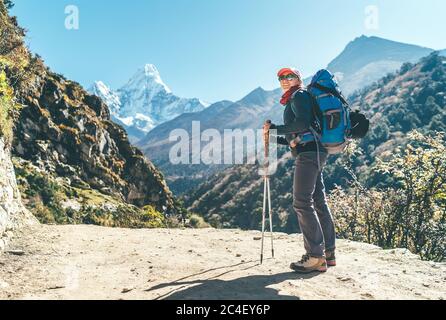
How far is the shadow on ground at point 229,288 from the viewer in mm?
4961

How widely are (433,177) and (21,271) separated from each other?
17.2 m

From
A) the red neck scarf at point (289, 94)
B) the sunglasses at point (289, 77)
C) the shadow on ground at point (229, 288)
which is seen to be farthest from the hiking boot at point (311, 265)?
the sunglasses at point (289, 77)

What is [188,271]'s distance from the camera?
21.5 ft

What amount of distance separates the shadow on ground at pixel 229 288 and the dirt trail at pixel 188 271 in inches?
0.5

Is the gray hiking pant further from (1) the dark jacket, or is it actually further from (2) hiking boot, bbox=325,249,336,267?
(2) hiking boot, bbox=325,249,336,267

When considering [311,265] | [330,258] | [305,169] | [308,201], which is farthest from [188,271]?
[305,169]

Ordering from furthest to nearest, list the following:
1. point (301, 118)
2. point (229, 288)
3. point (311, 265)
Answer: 1. point (311, 265)
2. point (301, 118)
3. point (229, 288)

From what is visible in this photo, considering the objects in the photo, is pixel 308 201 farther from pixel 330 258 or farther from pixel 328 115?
pixel 328 115

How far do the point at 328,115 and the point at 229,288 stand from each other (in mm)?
3198

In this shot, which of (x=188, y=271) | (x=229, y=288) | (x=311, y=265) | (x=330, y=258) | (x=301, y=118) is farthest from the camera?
(x=330, y=258)

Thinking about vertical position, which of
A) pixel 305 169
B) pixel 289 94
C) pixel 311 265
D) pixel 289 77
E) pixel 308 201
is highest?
pixel 289 77

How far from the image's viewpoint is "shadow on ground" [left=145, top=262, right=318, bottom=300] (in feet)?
16.3

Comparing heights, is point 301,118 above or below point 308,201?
above
